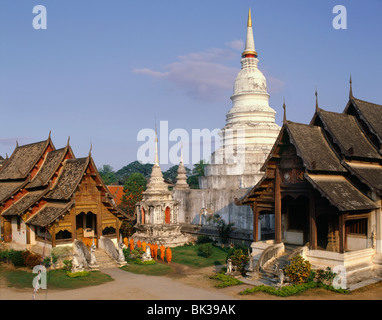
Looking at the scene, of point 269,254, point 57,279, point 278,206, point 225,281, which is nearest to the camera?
point 225,281

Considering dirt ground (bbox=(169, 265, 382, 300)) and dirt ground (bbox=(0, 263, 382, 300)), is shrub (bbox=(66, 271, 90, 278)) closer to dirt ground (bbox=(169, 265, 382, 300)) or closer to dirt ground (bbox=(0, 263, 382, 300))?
dirt ground (bbox=(0, 263, 382, 300))

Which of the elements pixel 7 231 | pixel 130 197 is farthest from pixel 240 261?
pixel 130 197

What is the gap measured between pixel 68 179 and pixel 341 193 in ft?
50.1

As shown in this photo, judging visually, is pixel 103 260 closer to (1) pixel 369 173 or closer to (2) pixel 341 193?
(2) pixel 341 193

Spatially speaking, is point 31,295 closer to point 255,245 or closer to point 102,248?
point 102,248

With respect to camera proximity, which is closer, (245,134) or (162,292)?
(162,292)

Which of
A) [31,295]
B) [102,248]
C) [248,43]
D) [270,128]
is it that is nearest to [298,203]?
[102,248]

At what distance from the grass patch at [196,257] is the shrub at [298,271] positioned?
23.5 feet

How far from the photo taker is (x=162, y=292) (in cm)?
1781

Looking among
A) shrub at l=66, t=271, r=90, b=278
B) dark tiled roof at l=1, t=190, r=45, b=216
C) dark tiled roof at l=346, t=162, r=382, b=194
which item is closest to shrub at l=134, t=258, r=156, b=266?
shrub at l=66, t=271, r=90, b=278

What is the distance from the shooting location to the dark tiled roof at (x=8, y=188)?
26.0 metres

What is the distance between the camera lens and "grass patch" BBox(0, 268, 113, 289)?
1888 centimetres

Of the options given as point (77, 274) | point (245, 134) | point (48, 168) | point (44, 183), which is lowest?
point (77, 274)

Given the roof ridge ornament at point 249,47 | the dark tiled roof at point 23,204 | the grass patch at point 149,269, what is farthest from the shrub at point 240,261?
the roof ridge ornament at point 249,47
